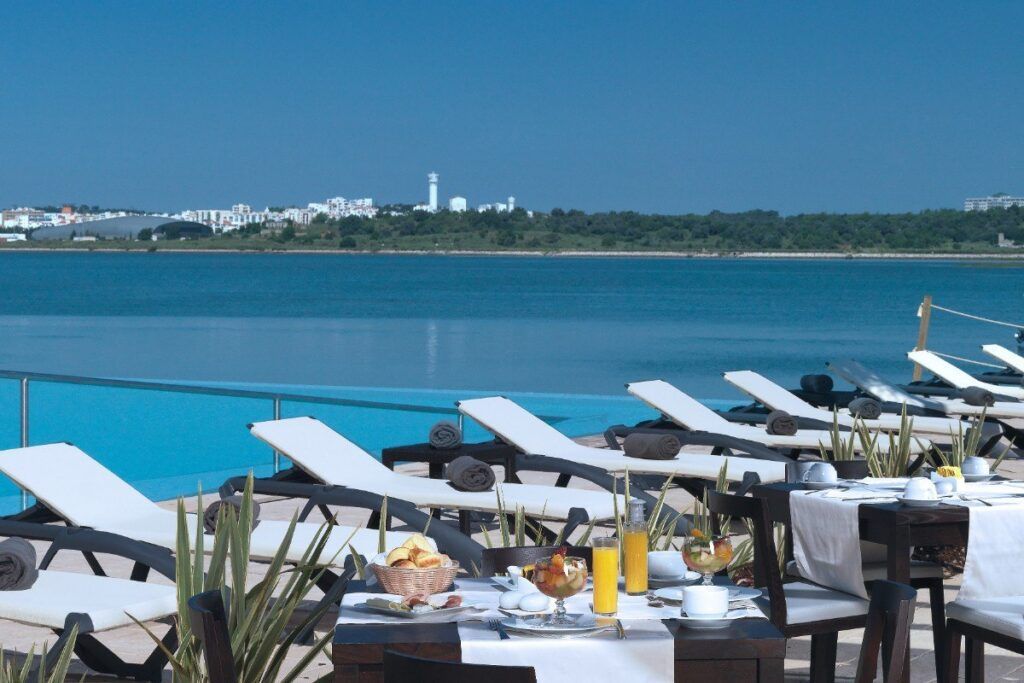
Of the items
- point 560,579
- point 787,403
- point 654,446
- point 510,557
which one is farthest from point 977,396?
point 560,579

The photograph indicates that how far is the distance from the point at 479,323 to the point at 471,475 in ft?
113

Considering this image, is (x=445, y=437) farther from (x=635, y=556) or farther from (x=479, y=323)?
(x=479, y=323)

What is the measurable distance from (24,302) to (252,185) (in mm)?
35187

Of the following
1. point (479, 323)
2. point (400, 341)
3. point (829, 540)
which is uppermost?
point (829, 540)

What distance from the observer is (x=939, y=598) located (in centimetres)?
415

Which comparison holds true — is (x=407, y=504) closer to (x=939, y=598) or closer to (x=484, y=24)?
(x=939, y=598)

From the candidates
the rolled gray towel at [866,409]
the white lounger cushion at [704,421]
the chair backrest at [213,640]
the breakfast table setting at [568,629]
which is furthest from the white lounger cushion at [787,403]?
the chair backrest at [213,640]

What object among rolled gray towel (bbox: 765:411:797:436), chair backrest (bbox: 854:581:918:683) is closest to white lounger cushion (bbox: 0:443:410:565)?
chair backrest (bbox: 854:581:918:683)

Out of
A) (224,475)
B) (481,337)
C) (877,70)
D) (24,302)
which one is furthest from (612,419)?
(877,70)

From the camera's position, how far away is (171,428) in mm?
8422

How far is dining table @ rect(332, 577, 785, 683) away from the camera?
268cm

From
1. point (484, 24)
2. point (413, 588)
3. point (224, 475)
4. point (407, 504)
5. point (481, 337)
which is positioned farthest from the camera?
point (484, 24)

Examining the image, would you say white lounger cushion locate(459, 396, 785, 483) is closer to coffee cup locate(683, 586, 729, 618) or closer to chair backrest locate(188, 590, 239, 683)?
coffee cup locate(683, 586, 729, 618)

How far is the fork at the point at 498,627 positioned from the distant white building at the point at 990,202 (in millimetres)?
75714
